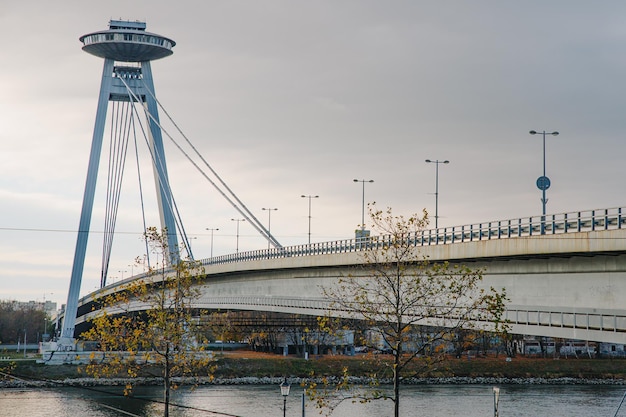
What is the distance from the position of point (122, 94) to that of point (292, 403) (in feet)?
140

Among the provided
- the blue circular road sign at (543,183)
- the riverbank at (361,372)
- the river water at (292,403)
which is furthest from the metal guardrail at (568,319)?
the riverbank at (361,372)

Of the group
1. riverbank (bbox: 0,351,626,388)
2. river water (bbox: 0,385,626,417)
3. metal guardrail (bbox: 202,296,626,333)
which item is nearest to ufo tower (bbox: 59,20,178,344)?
riverbank (bbox: 0,351,626,388)

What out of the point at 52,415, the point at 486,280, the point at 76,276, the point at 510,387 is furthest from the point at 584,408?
the point at 76,276

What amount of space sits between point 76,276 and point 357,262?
49663mm

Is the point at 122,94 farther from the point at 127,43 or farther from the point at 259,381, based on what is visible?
the point at 259,381

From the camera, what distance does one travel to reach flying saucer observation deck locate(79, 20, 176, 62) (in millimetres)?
101812

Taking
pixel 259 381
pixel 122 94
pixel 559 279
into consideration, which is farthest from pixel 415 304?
pixel 122 94

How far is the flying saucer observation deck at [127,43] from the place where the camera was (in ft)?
334

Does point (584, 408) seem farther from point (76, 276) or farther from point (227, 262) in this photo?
point (76, 276)

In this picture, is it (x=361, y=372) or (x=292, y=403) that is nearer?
(x=292, y=403)

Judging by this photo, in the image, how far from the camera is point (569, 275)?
34625mm

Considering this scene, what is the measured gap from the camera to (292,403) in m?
70.8

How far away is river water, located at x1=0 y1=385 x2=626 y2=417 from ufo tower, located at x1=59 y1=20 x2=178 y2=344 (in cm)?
1589

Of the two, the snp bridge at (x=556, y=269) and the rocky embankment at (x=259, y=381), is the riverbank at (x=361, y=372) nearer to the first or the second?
the rocky embankment at (x=259, y=381)
